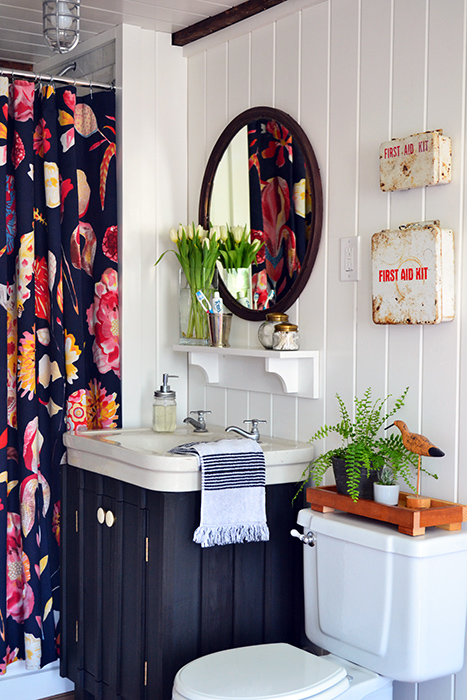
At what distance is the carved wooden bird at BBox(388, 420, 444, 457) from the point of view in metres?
1.91

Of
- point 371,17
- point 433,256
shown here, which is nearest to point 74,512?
point 433,256

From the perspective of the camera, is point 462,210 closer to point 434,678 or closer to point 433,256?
point 433,256

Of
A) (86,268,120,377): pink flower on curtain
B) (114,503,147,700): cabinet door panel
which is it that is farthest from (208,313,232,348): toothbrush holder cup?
(114,503,147,700): cabinet door panel

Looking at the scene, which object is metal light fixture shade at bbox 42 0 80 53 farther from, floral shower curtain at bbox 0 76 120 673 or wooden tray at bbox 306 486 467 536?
wooden tray at bbox 306 486 467 536

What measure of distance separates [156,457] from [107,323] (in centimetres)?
75

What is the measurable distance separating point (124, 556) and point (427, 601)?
952mm

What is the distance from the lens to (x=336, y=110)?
236 cm

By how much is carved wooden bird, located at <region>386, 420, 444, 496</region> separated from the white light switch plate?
0.49m

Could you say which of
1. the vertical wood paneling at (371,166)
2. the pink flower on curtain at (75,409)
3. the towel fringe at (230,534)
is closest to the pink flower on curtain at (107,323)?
the pink flower on curtain at (75,409)

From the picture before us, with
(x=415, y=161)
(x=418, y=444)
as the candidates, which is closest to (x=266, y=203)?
(x=415, y=161)

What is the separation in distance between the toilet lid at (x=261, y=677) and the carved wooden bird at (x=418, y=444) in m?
0.50

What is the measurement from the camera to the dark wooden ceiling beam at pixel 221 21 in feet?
8.47

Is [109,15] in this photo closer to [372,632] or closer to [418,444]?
[418,444]

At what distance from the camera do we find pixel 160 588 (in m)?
2.23
